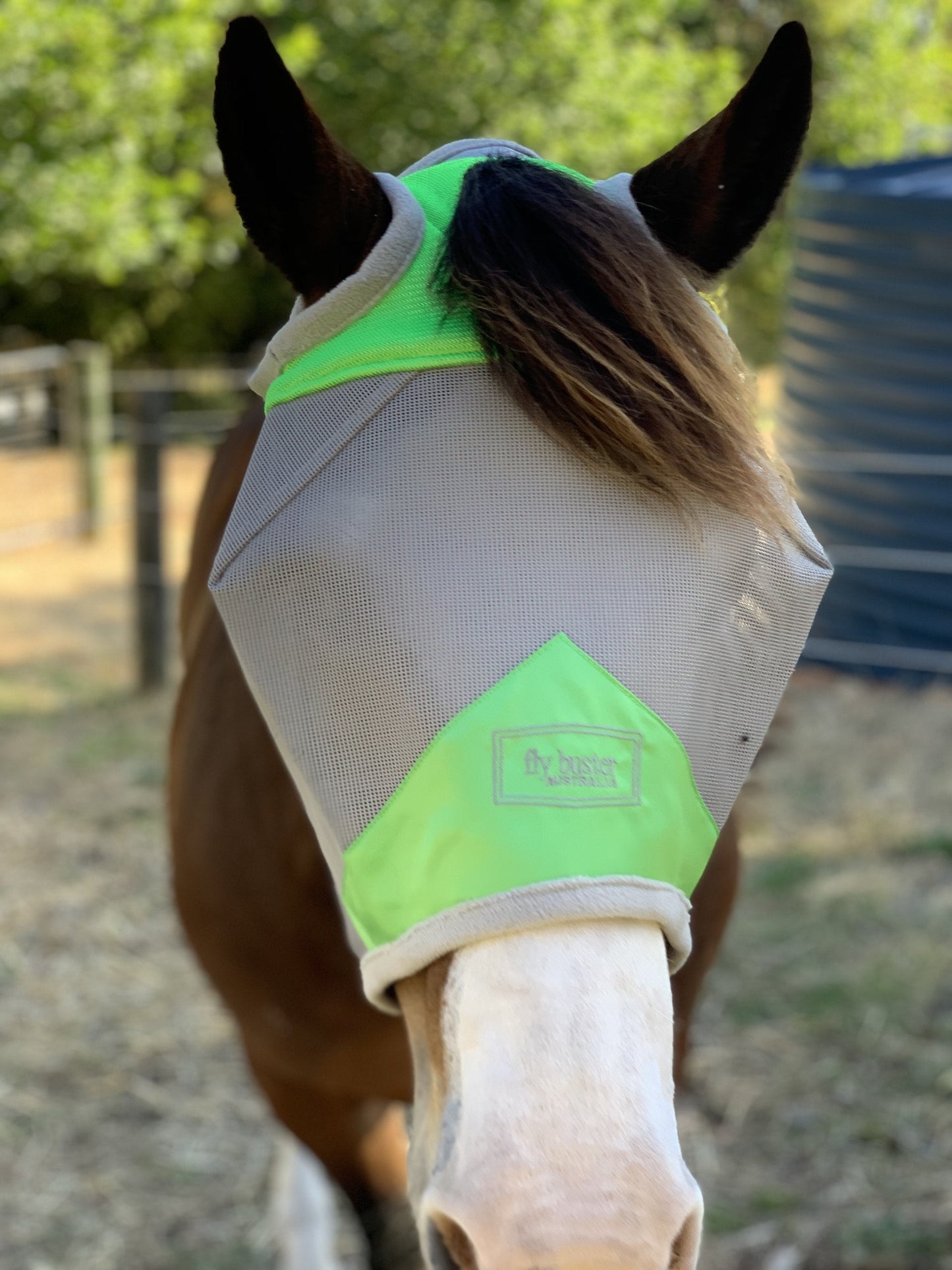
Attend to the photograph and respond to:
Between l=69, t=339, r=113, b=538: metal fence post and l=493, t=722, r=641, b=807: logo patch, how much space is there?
623 centimetres

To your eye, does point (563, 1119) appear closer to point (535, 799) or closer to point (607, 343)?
point (535, 799)

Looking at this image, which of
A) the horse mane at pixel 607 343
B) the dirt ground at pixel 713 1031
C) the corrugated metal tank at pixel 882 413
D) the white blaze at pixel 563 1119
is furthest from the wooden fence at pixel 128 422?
the corrugated metal tank at pixel 882 413

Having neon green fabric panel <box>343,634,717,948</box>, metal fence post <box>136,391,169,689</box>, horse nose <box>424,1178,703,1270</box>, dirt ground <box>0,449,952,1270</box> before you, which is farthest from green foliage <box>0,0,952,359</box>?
horse nose <box>424,1178,703,1270</box>

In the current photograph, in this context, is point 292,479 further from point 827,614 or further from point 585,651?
point 827,614

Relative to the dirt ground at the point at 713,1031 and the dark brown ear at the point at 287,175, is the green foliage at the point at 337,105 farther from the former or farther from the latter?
the dark brown ear at the point at 287,175

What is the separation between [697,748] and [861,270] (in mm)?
5359

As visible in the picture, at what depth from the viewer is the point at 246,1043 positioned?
6.12 ft

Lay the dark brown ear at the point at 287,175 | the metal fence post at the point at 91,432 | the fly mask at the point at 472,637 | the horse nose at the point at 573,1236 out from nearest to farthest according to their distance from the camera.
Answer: the horse nose at the point at 573,1236 → the fly mask at the point at 472,637 → the dark brown ear at the point at 287,175 → the metal fence post at the point at 91,432

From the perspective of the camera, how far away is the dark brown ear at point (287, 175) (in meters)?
1.07

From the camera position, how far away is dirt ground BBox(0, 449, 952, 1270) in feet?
8.00

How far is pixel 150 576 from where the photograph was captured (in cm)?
525

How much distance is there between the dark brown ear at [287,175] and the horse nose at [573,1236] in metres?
0.82

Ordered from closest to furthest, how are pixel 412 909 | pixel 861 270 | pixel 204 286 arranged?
pixel 412 909
pixel 861 270
pixel 204 286

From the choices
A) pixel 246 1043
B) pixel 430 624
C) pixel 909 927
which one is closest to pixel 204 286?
pixel 909 927
